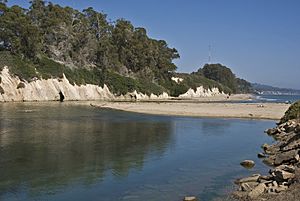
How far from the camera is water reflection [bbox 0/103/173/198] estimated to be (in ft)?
60.4

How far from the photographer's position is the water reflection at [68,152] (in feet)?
60.4

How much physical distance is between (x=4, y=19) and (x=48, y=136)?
62906 millimetres

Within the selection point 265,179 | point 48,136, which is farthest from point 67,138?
point 265,179

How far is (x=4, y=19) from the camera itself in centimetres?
8694

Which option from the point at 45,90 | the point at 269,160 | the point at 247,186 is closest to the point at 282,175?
the point at 247,186

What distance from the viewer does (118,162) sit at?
22656 millimetres

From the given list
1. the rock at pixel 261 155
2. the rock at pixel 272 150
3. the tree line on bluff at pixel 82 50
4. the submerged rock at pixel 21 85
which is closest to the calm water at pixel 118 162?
the rock at pixel 261 155

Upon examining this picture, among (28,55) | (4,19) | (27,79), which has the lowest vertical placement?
(27,79)

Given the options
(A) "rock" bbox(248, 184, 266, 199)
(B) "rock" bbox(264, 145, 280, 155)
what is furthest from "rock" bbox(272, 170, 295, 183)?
(B) "rock" bbox(264, 145, 280, 155)

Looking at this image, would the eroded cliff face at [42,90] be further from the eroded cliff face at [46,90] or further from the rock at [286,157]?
the rock at [286,157]

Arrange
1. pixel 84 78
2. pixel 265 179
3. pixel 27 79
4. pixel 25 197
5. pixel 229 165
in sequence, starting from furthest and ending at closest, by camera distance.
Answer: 1. pixel 84 78
2. pixel 27 79
3. pixel 229 165
4. pixel 265 179
5. pixel 25 197

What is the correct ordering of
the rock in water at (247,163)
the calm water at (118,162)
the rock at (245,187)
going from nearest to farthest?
the rock at (245,187) < the calm water at (118,162) < the rock in water at (247,163)

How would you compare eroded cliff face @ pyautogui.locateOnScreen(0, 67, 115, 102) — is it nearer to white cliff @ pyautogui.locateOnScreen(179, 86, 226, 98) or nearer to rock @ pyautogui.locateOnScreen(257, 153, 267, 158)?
white cliff @ pyautogui.locateOnScreen(179, 86, 226, 98)

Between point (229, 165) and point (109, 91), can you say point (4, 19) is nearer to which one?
point (109, 91)
